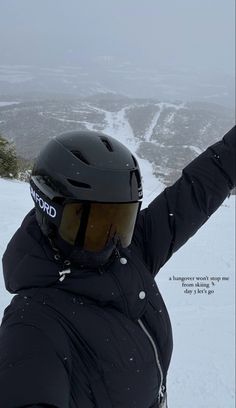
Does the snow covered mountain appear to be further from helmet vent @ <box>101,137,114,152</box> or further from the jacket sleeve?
helmet vent @ <box>101,137,114,152</box>

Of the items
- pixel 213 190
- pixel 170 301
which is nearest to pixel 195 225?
pixel 213 190

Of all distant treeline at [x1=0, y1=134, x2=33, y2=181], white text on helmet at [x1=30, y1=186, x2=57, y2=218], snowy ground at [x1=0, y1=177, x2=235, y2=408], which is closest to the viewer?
white text on helmet at [x1=30, y1=186, x2=57, y2=218]

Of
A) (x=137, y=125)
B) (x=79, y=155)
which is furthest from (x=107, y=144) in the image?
(x=137, y=125)

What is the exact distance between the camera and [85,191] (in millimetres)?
1392

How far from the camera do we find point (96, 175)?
1.42 metres

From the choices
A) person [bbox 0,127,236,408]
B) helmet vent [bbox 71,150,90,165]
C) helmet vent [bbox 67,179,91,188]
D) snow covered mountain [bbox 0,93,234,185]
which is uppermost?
helmet vent [bbox 71,150,90,165]

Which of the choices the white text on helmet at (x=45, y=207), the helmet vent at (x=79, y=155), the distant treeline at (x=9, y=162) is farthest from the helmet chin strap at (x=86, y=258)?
the distant treeline at (x=9, y=162)

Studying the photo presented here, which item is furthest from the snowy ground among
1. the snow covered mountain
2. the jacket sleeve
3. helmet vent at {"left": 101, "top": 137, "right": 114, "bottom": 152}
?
helmet vent at {"left": 101, "top": 137, "right": 114, "bottom": 152}

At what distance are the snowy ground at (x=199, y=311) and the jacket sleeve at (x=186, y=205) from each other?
3037mm

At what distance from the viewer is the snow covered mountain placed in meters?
9.93

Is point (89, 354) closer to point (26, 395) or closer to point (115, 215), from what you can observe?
point (26, 395)

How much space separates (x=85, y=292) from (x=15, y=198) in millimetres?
7233

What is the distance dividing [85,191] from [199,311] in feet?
17.2

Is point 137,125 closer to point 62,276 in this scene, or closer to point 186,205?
point 186,205
